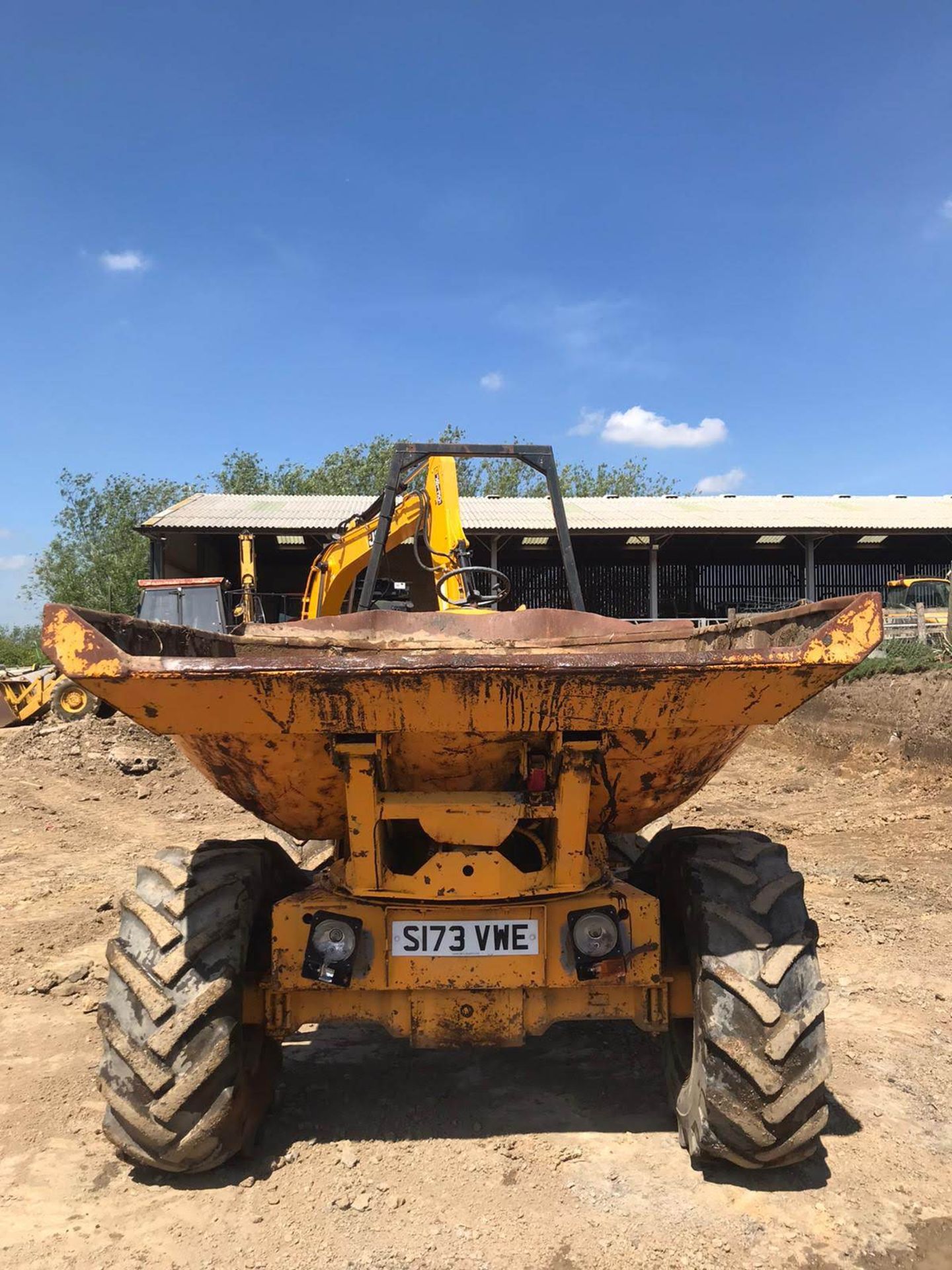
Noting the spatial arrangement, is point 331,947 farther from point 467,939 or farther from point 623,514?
point 623,514

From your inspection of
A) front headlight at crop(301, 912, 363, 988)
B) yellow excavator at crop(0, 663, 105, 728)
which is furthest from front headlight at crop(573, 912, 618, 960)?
yellow excavator at crop(0, 663, 105, 728)

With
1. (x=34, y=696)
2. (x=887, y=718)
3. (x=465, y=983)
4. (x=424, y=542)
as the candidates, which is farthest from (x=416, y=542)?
(x=34, y=696)

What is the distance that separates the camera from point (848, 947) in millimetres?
4875

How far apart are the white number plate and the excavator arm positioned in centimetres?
305

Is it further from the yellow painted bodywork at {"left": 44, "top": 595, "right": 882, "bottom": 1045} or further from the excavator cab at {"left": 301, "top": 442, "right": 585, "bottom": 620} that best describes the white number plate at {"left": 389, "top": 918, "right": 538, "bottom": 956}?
the excavator cab at {"left": 301, "top": 442, "right": 585, "bottom": 620}

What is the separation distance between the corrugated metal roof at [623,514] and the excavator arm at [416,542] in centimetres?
954

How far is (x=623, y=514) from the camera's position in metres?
21.2

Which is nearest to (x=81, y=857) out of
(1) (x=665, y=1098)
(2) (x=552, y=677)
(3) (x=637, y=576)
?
(1) (x=665, y=1098)


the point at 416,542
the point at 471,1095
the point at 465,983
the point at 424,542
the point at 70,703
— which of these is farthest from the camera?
the point at 70,703

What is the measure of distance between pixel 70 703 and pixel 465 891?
1193cm

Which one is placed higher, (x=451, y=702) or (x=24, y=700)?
(x=451, y=702)

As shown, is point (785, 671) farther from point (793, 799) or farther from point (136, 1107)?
point (793, 799)

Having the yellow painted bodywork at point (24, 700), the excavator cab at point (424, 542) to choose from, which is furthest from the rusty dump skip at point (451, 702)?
the yellow painted bodywork at point (24, 700)

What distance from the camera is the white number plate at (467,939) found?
8.66 ft
